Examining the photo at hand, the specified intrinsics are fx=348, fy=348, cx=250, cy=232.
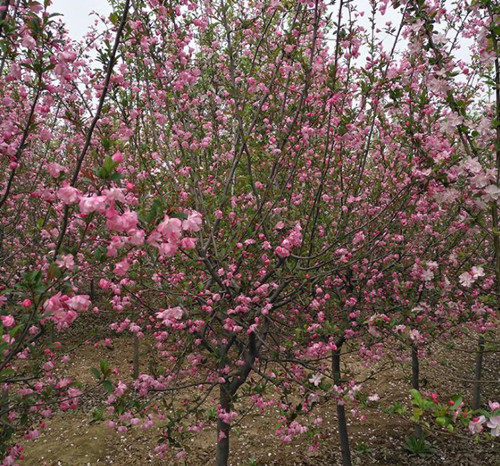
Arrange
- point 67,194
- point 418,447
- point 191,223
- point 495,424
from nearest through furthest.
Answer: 1. point 67,194
2. point 191,223
3. point 495,424
4. point 418,447

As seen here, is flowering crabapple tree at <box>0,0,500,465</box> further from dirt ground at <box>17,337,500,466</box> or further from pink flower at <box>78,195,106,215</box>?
dirt ground at <box>17,337,500,466</box>

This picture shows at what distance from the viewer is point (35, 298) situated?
1.86 m

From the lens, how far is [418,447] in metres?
6.63

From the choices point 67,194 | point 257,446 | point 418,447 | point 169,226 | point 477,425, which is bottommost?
point 257,446

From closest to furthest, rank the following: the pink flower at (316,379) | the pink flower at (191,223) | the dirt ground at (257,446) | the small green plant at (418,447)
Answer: the pink flower at (191,223) < the pink flower at (316,379) < the dirt ground at (257,446) < the small green plant at (418,447)

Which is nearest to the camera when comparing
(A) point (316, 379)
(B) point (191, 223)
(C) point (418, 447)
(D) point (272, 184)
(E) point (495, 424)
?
(B) point (191, 223)

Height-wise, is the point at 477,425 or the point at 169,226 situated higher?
the point at 169,226

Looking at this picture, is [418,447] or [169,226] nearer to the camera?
[169,226]

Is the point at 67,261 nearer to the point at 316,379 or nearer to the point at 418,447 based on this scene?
the point at 316,379

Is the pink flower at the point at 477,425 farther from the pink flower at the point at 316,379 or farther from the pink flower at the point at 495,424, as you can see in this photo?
the pink flower at the point at 316,379

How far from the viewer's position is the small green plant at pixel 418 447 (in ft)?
21.8

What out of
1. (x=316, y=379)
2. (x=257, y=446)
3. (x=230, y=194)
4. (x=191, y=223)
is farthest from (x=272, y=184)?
(x=257, y=446)

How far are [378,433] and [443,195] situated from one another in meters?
6.59

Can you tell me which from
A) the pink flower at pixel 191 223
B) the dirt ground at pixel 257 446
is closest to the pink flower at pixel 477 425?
the pink flower at pixel 191 223
